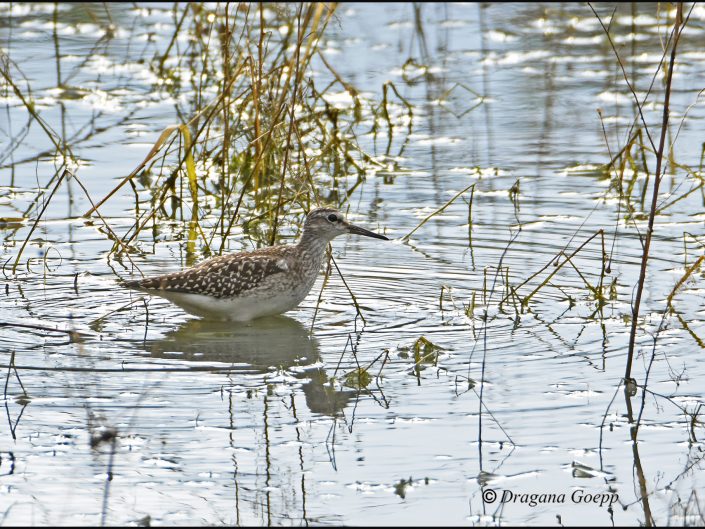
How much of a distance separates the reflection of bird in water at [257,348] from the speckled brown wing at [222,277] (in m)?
0.31

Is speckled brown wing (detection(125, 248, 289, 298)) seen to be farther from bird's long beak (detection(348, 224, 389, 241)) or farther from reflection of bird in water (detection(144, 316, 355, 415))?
bird's long beak (detection(348, 224, 389, 241))

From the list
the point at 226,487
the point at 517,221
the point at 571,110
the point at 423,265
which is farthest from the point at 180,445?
the point at 571,110

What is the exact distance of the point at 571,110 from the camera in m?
15.0

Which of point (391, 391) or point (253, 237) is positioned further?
point (253, 237)

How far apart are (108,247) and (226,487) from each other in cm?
484

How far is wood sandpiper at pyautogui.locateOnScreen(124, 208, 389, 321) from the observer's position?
9.32 metres

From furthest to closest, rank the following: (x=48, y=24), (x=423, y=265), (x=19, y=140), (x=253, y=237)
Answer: (x=48, y=24) → (x=19, y=140) → (x=253, y=237) → (x=423, y=265)

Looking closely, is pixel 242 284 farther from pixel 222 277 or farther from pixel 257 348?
pixel 257 348

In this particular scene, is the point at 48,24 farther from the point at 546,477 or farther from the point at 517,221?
the point at 546,477

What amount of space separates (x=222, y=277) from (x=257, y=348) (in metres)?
0.79

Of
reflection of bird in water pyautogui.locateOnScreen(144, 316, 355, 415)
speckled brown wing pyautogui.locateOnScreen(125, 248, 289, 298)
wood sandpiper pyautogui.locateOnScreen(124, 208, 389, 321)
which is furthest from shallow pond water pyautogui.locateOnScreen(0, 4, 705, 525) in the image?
speckled brown wing pyautogui.locateOnScreen(125, 248, 289, 298)

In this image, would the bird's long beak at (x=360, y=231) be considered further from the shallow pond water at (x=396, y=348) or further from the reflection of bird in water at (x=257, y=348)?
the reflection of bird in water at (x=257, y=348)

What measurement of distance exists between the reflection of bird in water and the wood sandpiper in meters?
0.15

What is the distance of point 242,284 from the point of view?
943cm
